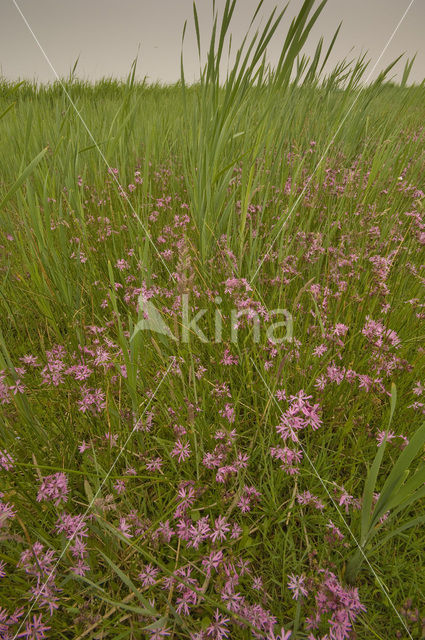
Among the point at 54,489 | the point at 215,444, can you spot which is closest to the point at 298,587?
the point at 215,444

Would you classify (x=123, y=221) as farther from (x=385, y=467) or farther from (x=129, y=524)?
(x=385, y=467)

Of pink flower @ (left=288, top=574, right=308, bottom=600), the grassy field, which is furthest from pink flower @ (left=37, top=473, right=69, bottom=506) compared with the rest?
pink flower @ (left=288, top=574, right=308, bottom=600)

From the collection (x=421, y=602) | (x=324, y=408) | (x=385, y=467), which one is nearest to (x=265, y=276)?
(x=324, y=408)

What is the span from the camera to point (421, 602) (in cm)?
108

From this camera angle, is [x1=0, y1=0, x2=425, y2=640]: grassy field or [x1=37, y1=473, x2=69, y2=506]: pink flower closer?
[x1=0, y1=0, x2=425, y2=640]: grassy field

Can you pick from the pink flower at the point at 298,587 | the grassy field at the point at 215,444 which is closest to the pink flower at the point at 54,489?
the grassy field at the point at 215,444

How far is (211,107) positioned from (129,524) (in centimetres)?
240

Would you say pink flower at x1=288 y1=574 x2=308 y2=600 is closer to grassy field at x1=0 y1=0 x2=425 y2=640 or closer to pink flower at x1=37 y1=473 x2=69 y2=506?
grassy field at x1=0 y1=0 x2=425 y2=640

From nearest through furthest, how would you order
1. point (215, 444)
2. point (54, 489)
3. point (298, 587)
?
point (298, 587) < point (54, 489) < point (215, 444)

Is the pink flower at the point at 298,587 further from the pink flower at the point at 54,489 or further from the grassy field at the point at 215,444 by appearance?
the pink flower at the point at 54,489

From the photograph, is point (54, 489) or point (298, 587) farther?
point (54, 489)

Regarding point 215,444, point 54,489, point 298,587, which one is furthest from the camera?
point 215,444

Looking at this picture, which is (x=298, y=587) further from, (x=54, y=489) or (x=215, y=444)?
(x=54, y=489)

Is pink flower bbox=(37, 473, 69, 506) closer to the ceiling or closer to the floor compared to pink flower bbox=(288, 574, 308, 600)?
closer to the ceiling
